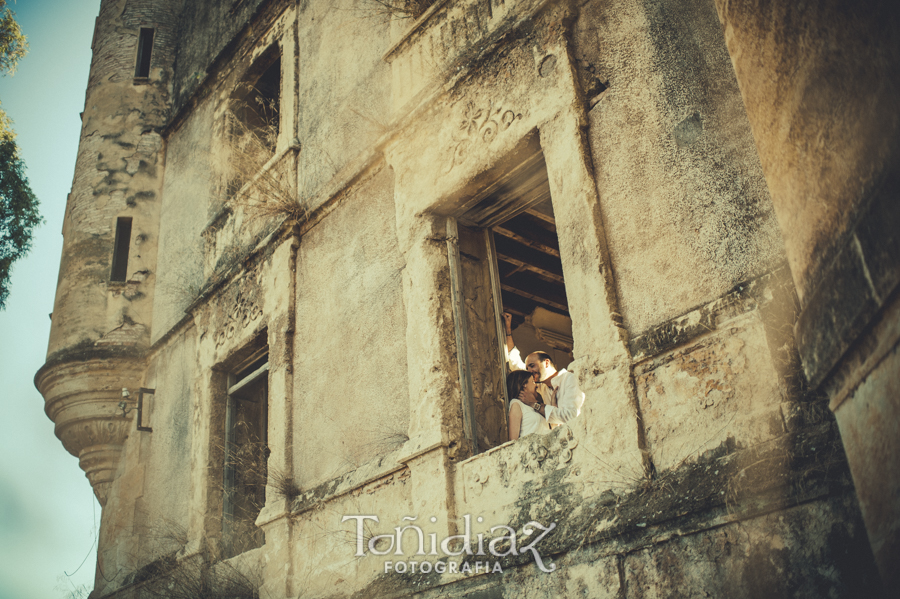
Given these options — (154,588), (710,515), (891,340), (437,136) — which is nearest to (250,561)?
(154,588)

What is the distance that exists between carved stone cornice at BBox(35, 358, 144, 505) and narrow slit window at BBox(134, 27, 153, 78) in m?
4.54

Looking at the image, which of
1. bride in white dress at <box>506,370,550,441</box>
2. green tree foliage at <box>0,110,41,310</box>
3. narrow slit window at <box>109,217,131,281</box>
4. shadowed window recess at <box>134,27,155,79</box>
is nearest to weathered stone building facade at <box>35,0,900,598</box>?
bride in white dress at <box>506,370,550,441</box>

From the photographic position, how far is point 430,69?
539 centimetres

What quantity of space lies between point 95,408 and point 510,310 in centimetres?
524

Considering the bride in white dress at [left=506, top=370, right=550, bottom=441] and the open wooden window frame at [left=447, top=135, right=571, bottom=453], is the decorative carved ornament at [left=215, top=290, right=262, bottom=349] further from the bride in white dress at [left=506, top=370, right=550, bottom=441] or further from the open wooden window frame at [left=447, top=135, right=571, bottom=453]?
the bride in white dress at [left=506, top=370, right=550, bottom=441]

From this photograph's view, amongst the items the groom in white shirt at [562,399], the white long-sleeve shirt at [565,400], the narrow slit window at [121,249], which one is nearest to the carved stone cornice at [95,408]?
the narrow slit window at [121,249]

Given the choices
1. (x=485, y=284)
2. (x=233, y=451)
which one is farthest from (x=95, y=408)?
(x=485, y=284)

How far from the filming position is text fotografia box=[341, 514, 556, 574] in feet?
12.2

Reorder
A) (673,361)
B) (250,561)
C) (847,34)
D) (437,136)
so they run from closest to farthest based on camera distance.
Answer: (847,34)
(673,361)
(437,136)
(250,561)

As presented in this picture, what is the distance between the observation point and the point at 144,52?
35.3 ft

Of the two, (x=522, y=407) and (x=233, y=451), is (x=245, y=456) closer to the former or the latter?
(x=233, y=451)

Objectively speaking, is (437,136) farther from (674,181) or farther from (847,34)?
(847,34)

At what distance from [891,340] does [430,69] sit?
4240mm

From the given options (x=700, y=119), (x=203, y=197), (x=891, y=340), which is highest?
(x=203, y=197)
